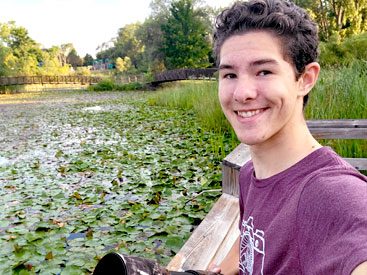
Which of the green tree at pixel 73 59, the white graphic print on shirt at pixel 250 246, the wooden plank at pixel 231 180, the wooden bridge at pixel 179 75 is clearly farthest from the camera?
the green tree at pixel 73 59

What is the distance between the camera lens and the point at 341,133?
2656 millimetres

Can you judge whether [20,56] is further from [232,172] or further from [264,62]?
[264,62]

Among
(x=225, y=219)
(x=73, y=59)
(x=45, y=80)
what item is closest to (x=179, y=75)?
(x=45, y=80)

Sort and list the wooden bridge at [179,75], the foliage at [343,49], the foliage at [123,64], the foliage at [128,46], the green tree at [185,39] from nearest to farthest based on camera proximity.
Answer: the foliage at [343,49] → the wooden bridge at [179,75] → the green tree at [185,39] → the foliage at [123,64] → the foliage at [128,46]

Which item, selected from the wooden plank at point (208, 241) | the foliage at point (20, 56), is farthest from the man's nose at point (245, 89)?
the foliage at point (20, 56)

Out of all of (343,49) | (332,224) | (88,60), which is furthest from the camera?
(88,60)

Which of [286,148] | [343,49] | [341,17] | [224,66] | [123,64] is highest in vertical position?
[341,17]

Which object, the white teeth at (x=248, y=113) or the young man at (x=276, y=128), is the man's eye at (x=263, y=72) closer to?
the young man at (x=276, y=128)

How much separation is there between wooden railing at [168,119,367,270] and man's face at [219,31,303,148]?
3.12 feet

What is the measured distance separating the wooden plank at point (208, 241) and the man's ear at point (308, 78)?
3.36ft

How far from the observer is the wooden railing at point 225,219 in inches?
68.6

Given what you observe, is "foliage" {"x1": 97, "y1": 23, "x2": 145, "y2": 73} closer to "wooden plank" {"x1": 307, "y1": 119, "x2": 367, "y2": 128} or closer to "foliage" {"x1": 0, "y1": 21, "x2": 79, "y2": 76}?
"foliage" {"x1": 0, "y1": 21, "x2": 79, "y2": 76}

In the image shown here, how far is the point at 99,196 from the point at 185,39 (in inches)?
1247

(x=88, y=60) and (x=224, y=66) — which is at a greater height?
(x=88, y=60)
